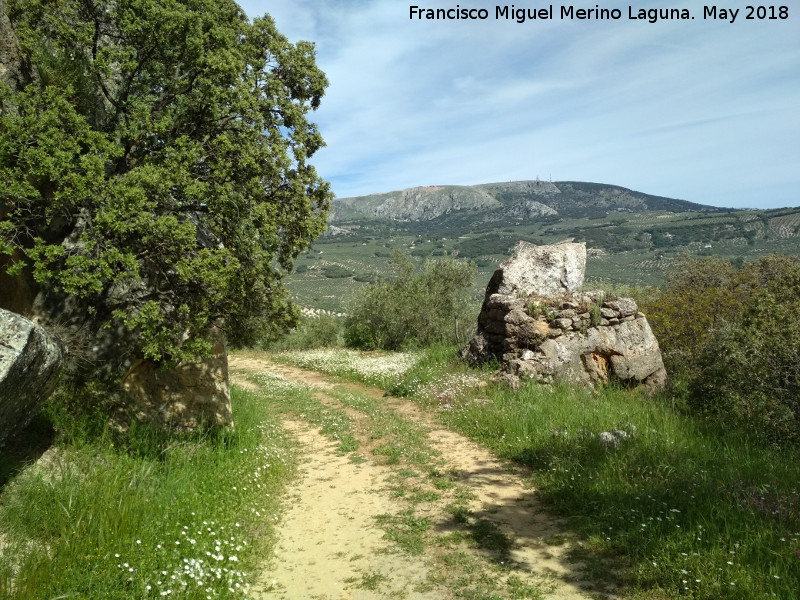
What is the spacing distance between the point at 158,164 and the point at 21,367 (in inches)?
154

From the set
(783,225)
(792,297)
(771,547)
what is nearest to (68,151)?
(771,547)

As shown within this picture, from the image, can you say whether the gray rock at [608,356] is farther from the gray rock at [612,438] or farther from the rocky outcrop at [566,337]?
the gray rock at [612,438]

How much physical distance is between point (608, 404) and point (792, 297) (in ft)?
22.9

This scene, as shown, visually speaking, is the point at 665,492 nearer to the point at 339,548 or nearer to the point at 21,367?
the point at 339,548

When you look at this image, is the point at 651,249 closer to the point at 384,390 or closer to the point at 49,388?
the point at 384,390

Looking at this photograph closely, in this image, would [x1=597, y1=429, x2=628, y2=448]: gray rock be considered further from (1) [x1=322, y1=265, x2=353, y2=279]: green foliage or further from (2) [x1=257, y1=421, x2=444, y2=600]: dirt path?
(1) [x1=322, y1=265, x2=353, y2=279]: green foliage

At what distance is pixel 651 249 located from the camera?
143875 millimetres

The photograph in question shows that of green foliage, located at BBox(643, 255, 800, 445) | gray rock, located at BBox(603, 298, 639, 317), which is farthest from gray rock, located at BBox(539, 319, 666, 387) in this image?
green foliage, located at BBox(643, 255, 800, 445)

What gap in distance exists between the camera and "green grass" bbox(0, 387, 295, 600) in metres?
4.62

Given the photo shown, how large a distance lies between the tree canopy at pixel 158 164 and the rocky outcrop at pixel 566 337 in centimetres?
822

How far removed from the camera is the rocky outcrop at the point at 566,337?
1441 cm

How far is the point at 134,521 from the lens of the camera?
5.50m

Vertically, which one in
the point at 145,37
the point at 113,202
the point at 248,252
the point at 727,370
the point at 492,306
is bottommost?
the point at 727,370

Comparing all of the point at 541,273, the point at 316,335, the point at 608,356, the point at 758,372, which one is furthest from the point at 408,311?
the point at 758,372
